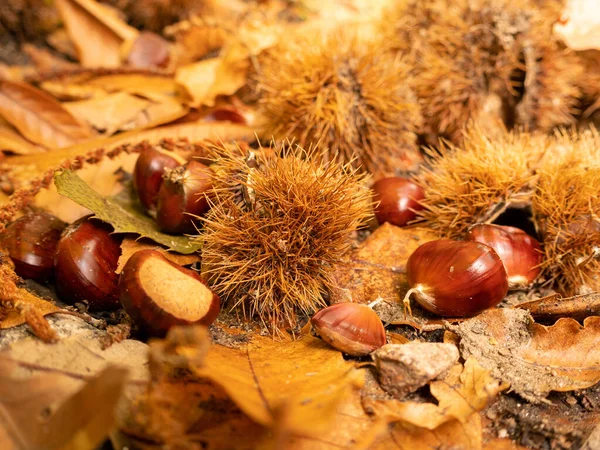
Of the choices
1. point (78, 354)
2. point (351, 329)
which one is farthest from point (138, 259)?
point (351, 329)

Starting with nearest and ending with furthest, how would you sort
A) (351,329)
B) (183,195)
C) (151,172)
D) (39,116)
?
(351,329) → (183,195) → (151,172) → (39,116)

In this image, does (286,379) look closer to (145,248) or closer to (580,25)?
(145,248)

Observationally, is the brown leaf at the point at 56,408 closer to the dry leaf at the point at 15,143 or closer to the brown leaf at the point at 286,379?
the brown leaf at the point at 286,379

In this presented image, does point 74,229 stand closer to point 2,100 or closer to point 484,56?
point 2,100

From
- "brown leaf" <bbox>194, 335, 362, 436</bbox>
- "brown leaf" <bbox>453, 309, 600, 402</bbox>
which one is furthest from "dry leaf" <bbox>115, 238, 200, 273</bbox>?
"brown leaf" <bbox>453, 309, 600, 402</bbox>

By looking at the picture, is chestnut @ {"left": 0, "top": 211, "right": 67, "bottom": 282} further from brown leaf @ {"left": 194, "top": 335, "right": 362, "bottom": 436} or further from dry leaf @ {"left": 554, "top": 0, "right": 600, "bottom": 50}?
dry leaf @ {"left": 554, "top": 0, "right": 600, "bottom": 50}

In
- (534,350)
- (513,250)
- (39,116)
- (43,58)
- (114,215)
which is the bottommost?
(534,350)
